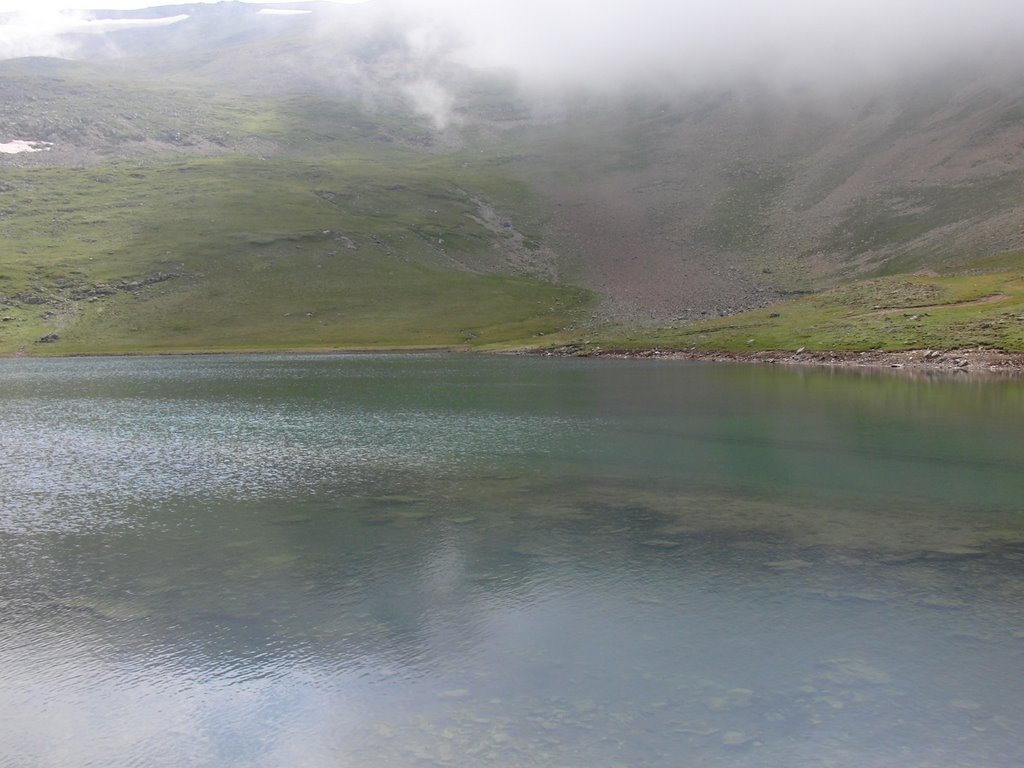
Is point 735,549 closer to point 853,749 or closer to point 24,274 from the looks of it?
point 853,749

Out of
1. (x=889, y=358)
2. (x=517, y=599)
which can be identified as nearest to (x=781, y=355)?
(x=889, y=358)

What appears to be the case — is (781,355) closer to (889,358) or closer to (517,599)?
(889,358)

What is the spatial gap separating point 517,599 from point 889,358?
86.3 m

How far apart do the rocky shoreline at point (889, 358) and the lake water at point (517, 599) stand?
3923 centimetres

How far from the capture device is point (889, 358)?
9619 centimetres

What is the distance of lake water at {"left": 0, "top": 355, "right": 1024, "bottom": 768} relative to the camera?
16016 mm

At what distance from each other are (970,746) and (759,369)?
283 feet

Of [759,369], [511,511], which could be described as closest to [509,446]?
[511,511]

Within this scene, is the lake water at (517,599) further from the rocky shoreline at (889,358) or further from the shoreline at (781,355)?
the shoreline at (781,355)

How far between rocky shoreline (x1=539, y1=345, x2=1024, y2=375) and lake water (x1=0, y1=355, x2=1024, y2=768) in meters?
39.2

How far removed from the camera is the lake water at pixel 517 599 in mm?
16016

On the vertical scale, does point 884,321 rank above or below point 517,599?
above

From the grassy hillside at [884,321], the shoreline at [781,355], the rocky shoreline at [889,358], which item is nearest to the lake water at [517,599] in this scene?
the rocky shoreline at [889,358]

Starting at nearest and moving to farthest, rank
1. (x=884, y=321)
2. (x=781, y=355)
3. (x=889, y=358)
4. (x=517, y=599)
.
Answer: (x=517, y=599) < (x=889, y=358) < (x=781, y=355) < (x=884, y=321)
